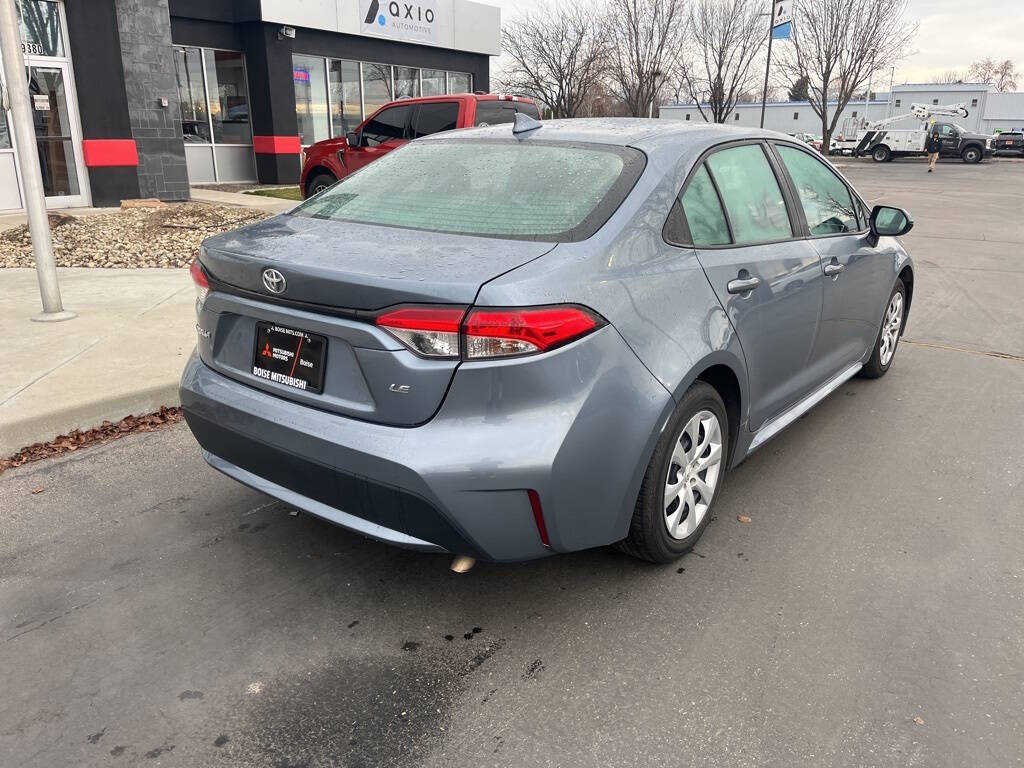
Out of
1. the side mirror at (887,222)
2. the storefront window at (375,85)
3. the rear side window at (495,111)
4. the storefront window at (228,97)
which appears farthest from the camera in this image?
the storefront window at (375,85)

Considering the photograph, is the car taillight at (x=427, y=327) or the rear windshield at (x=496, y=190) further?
the rear windshield at (x=496, y=190)

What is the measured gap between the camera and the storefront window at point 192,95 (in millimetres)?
18052

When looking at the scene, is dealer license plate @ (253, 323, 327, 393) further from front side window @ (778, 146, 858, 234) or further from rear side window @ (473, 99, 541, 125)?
rear side window @ (473, 99, 541, 125)

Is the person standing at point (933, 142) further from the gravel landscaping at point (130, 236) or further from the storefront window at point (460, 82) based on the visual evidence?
the gravel landscaping at point (130, 236)

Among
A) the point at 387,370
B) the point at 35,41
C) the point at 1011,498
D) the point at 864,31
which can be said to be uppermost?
the point at 864,31

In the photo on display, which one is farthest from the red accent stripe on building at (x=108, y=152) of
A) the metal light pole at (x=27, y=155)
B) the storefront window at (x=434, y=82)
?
the storefront window at (x=434, y=82)

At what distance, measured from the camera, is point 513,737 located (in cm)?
232

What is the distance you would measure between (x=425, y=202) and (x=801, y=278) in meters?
1.79

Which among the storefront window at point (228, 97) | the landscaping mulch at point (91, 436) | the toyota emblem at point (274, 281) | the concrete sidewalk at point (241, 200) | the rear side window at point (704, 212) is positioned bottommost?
the landscaping mulch at point (91, 436)

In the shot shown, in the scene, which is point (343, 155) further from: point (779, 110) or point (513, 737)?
point (779, 110)

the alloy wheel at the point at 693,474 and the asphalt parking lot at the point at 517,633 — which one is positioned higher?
the alloy wheel at the point at 693,474

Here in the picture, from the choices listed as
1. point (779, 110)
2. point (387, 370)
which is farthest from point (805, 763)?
point (779, 110)

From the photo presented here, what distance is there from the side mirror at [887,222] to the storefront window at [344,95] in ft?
59.2

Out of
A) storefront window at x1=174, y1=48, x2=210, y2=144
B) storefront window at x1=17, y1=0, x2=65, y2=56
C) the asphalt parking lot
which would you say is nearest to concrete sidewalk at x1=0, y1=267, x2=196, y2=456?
the asphalt parking lot
